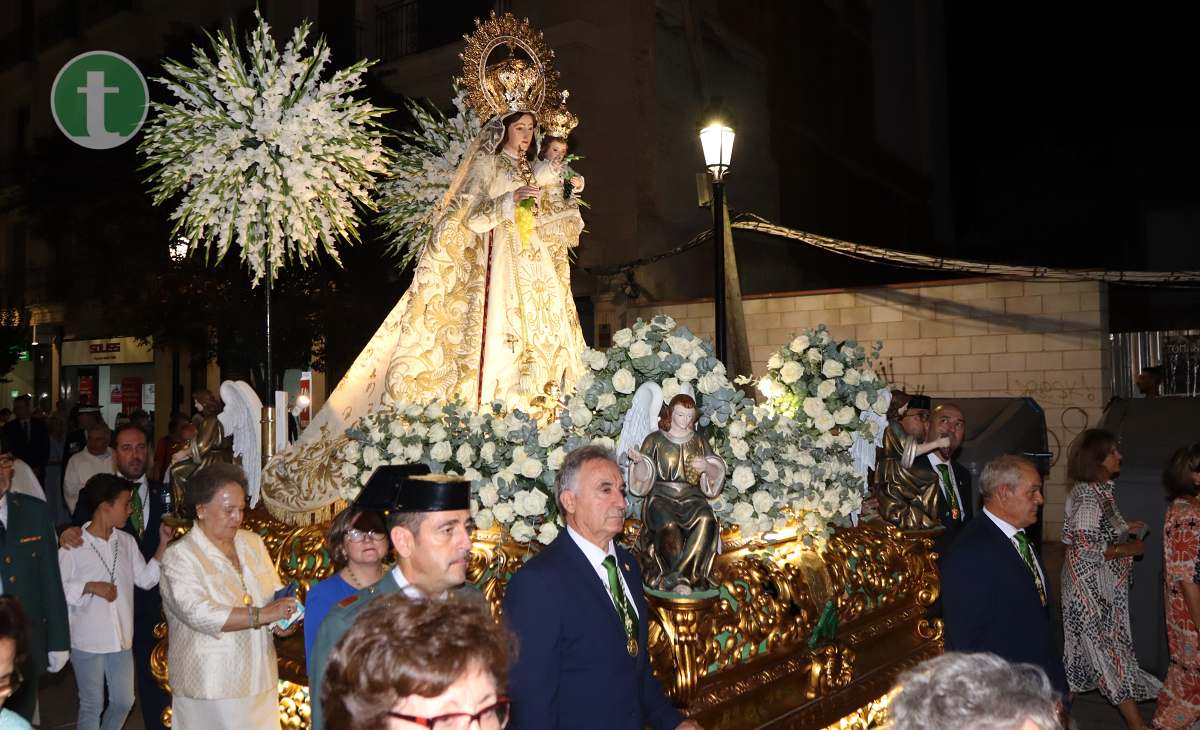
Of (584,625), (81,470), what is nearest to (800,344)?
(584,625)

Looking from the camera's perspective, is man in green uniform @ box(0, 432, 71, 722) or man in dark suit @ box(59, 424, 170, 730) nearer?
man in green uniform @ box(0, 432, 71, 722)

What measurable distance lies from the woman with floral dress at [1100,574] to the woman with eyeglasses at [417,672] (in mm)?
5193

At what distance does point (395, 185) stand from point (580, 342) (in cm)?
255

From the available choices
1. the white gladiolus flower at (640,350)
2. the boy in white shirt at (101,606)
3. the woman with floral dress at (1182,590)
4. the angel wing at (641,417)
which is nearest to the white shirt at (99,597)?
the boy in white shirt at (101,606)

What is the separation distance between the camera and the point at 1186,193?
17.7m

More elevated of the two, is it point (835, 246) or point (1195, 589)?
point (835, 246)

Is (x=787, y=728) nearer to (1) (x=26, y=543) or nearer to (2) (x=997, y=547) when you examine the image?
(2) (x=997, y=547)

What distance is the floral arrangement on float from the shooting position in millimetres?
4430

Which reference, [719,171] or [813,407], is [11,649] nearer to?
[813,407]

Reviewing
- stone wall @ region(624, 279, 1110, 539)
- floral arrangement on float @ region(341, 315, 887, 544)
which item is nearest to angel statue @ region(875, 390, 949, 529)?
floral arrangement on float @ region(341, 315, 887, 544)

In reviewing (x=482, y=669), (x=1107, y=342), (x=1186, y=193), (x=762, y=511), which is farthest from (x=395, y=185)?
(x=1186, y=193)

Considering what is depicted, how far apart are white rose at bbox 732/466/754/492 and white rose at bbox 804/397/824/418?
0.97 m

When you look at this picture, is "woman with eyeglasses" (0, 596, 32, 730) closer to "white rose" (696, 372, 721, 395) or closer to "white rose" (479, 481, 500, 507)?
"white rose" (479, 481, 500, 507)

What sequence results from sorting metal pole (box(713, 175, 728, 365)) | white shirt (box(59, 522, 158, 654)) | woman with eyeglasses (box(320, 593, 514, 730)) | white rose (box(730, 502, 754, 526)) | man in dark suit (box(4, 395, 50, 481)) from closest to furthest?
1. woman with eyeglasses (box(320, 593, 514, 730))
2. white rose (box(730, 502, 754, 526))
3. white shirt (box(59, 522, 158, 654))
4. metal pole (box(713, 175, 728, 365))
5. man in dark suit (box(4, 395, 50, 481))
